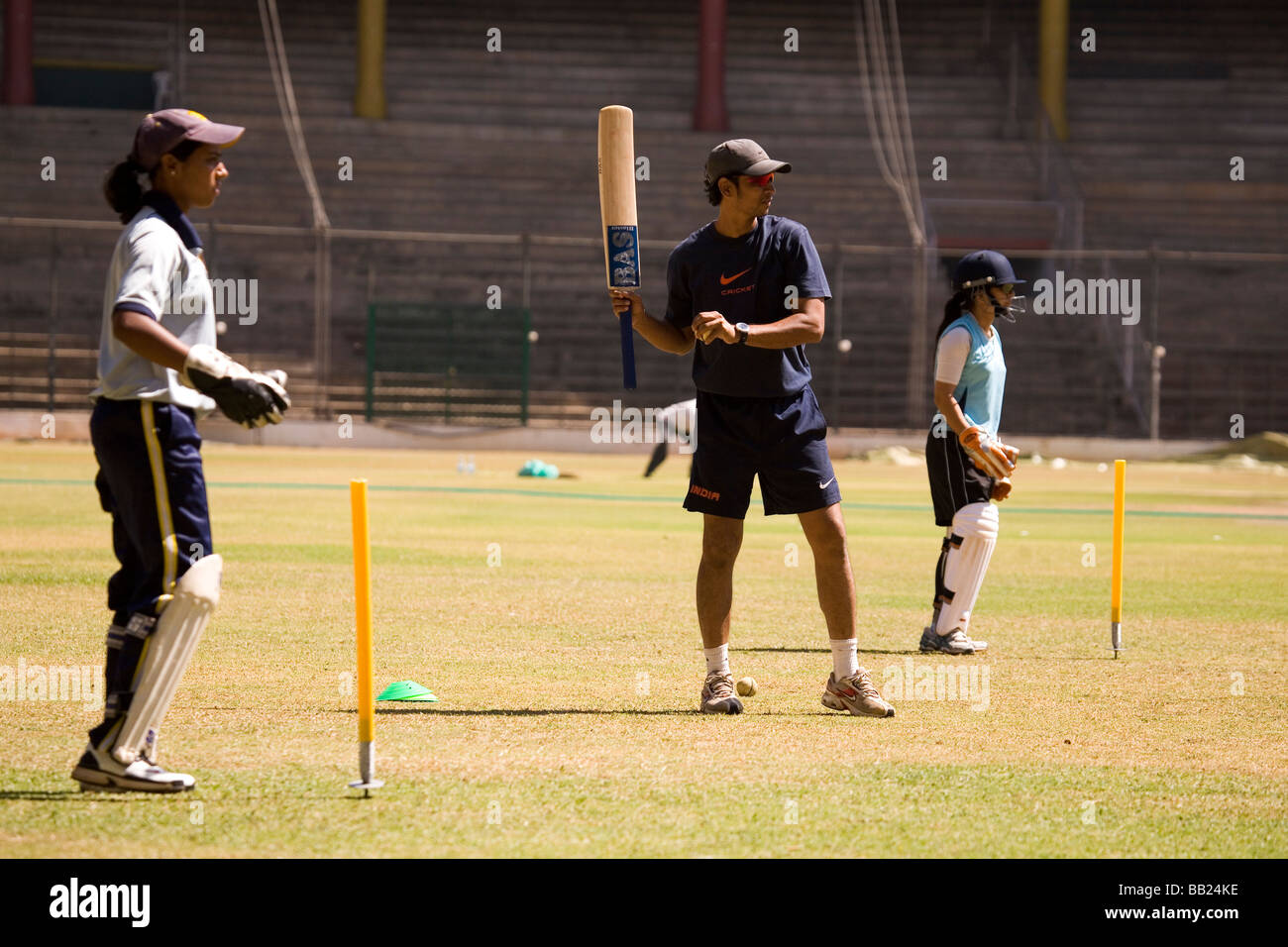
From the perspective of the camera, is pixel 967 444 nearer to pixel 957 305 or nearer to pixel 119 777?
pixel 957 305

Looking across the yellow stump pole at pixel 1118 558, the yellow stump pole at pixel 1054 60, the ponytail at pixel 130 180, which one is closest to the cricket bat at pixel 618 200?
the ponytail at pixel 130 180

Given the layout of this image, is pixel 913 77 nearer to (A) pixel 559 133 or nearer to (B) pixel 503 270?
(A) pixel 559 133

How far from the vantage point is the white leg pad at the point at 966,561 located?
8852 mm

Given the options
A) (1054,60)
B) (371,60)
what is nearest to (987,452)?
(371,60)

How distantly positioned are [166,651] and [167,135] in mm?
1612

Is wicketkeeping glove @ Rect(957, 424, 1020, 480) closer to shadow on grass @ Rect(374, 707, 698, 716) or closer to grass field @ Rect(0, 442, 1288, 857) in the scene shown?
grass field @ Rect(0, 442, 1288, 857)

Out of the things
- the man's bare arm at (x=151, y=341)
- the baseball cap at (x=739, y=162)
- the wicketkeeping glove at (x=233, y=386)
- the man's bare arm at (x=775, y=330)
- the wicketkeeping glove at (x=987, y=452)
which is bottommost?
the wicketkeeping glove at (x=987, y=452)

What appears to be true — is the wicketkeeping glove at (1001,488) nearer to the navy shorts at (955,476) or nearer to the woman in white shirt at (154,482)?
the navy shorts at (955,476)

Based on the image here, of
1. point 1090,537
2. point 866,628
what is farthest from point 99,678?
point 1090,537

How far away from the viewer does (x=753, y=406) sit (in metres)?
6.95

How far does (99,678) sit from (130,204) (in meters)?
2.69

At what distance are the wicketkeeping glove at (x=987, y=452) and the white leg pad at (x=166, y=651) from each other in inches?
178

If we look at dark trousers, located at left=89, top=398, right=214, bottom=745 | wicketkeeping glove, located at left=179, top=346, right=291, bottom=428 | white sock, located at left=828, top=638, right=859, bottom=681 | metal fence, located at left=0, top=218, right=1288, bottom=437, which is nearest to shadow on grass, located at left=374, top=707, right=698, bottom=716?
white sock, located at left=828, top=638, right=859, bottom=681

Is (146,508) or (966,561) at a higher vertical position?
(146,508)
